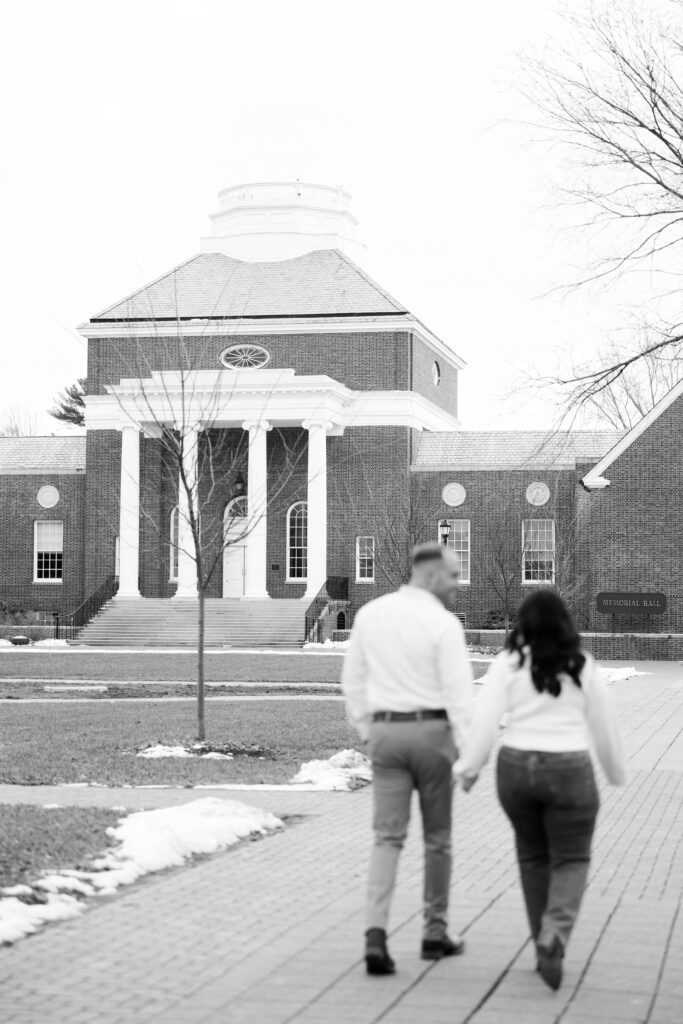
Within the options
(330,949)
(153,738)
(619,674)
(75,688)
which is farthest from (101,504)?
(330,949)

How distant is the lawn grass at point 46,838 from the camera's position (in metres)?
9.05

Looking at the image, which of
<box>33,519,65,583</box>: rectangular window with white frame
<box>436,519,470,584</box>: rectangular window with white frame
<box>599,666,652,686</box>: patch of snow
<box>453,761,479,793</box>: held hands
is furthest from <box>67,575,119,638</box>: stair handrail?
<box>453,761,479,793</box>: held hands

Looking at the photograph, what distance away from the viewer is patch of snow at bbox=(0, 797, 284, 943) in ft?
26.1

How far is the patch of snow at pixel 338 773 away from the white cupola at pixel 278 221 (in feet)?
131

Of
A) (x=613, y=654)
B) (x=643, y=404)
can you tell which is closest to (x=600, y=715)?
(x=613, y=654)

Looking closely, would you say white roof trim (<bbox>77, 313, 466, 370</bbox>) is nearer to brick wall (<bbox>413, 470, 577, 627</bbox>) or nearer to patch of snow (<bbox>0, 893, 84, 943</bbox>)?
brick wall (<bbox>413, 470, 577, 627</bbox>)

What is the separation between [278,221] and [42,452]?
1154 cm

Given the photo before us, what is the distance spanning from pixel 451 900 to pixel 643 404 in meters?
62.2

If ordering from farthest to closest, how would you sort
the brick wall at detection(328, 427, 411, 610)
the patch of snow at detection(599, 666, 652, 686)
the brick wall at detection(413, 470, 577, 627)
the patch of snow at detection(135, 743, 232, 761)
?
the brick wall at detection(328, 427, 411, 610) → the brick wall at detection(413, 470, 577, 627) → the patch of snow at detection(599, 666, 652, 686) → the patch of snow at detection(135, 743, 232, 761)

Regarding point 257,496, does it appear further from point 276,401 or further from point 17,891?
point 17,891

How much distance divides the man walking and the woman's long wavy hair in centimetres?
37

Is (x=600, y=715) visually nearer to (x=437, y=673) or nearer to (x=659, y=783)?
(x=437, y=673)

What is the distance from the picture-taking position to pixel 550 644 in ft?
21.2

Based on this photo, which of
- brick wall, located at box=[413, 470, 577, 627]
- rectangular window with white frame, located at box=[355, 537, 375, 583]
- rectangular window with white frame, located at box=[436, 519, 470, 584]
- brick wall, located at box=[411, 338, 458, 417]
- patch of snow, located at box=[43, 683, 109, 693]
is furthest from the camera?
brick wall, located at box=[411, 338, 458, 417]
